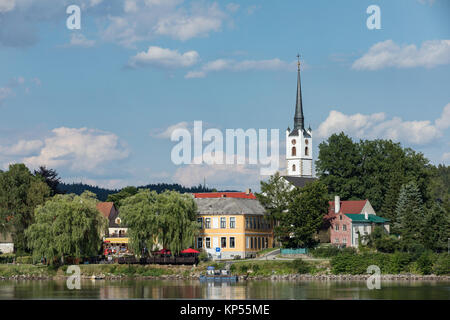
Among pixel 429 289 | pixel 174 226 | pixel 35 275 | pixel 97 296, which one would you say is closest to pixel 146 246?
pixel 174 226

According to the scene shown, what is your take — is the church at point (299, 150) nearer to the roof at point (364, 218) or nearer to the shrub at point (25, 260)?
the roof at point (364, 218)

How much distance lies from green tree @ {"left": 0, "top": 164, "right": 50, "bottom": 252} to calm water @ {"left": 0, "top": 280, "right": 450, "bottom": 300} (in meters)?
16.6

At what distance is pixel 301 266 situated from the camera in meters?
76.7

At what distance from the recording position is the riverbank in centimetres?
7462

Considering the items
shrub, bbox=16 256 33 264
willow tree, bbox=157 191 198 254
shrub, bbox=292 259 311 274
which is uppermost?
willow tree, bbox=157 191 198 254

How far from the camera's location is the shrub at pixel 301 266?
76500 mm

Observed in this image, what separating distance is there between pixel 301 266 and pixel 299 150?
5007cm

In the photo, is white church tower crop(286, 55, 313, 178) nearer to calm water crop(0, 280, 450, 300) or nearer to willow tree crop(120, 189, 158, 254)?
willow tree crop(120, 189, 158, 254)

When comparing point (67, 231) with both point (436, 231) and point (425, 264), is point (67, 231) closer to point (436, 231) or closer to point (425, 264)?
point (425, 264)

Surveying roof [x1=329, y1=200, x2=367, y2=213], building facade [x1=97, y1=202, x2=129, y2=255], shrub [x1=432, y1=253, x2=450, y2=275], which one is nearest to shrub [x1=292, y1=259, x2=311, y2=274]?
shrub [x1=432, y1=253, x2=450, y2=275]

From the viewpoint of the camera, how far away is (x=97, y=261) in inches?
3214

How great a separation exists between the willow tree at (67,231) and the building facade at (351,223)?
86.2 ft

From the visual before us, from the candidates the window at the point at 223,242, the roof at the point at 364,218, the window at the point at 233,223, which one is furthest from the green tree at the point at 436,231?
the window at the point at 223,242
